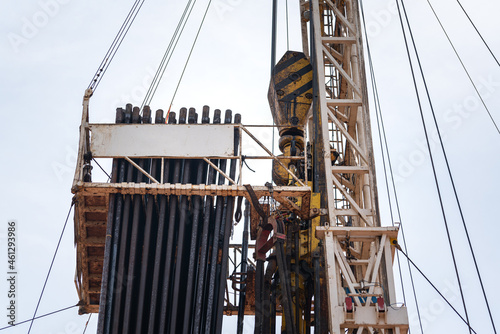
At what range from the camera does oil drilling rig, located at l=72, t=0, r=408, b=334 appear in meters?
10.5

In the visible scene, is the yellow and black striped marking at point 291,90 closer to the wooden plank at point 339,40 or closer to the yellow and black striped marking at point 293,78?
the yellow and black striped marking at point 293,78

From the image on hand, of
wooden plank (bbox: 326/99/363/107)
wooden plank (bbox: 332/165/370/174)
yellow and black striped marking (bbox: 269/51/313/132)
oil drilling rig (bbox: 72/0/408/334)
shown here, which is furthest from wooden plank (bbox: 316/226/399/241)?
yellow and black striped marking (bbox: 269/51/313/132)

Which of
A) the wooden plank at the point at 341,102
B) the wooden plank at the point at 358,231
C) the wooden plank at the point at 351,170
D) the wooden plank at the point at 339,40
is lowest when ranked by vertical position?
the wooden plank at the point at 358,231

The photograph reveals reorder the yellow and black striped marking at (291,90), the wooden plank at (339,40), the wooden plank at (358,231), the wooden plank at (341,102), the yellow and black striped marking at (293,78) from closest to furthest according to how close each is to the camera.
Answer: the wooden plank at (358,231)
the wooden plank at (341,102)
the wooden plank at (339,40)
the yellow and black striped marking at (291,90)
the yellow and black striped marking at (293,78)

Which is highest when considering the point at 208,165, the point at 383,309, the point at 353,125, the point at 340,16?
the point at 340,16

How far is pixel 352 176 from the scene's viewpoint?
13.8 metres

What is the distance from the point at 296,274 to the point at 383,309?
7.42 feet

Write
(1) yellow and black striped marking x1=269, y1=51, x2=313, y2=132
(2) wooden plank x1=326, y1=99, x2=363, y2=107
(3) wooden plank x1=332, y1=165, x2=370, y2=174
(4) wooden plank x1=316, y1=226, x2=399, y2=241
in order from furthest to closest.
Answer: (1) yellow and black striped marking x1=269, y1=51, x2=313, y2=132 < (2) wooden plank x1=326, y1=99, x2=363, y2=107 < (3) wooden plank x1=332, y1=165, x2=370, y2=174 < (4) wooden plank x1=316, y1=226, x2=399, y2=241

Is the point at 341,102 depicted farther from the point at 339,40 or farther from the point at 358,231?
the point at 358,231

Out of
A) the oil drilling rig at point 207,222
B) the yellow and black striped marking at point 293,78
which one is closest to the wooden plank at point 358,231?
the oil drilling rig at point 207,222

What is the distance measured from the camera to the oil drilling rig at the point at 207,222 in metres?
10.5

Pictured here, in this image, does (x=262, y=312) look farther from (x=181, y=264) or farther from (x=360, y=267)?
(x=360, y=267)

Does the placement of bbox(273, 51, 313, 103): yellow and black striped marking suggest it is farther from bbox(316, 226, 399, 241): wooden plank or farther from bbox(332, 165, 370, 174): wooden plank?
bbox(316, 226, 399, 241): wooden plank

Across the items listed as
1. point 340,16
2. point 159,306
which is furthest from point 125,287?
point 340,16
